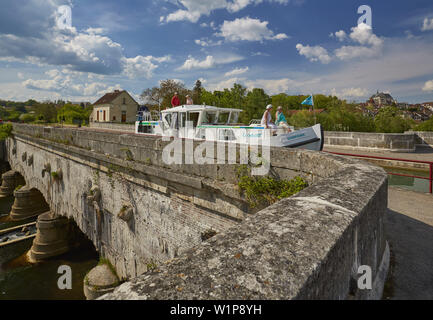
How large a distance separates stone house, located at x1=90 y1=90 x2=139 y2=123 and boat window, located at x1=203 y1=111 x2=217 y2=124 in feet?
161

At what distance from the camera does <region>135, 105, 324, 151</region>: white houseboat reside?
7293 millimetres

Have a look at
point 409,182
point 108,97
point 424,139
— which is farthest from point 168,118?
point 108,97

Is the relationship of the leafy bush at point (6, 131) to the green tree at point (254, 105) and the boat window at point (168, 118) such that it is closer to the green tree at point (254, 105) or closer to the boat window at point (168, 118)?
the boat window at point (168, 118)

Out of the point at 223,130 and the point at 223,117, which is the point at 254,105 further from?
the point at 223,130

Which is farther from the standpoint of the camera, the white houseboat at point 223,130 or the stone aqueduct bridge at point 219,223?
the white houseboat at point 223,130

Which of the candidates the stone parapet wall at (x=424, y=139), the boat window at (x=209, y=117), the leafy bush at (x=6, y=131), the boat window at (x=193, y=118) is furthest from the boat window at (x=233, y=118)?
the leafy bush at (x=6, y=131)

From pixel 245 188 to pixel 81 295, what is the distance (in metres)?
10.3

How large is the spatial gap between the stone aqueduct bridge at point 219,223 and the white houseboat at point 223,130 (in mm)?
2559

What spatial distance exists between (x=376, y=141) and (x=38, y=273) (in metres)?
22.2

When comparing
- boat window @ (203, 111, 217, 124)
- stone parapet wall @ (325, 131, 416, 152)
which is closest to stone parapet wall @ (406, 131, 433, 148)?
stone parapet wall @ (325, 131, 416, 152)

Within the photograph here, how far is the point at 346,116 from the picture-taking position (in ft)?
84.8

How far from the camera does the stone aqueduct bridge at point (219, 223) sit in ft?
4.40

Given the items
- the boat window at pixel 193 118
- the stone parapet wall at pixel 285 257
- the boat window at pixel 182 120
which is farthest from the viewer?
the boat window at pixel 182 120
